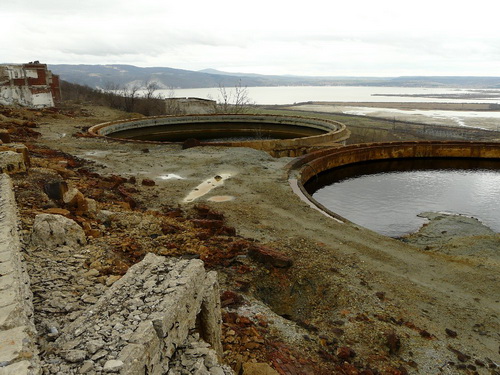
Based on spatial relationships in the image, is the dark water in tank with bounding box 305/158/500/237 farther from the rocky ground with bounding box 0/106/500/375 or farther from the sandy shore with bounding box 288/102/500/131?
the sandy shore with bounding box 288/102/500/131

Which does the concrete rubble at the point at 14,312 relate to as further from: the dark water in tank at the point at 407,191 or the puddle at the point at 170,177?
the dark water in tank at the point at 407,191

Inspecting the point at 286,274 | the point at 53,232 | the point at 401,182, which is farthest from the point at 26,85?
the point at 286,274

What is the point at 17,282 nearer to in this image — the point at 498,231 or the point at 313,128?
the point at 498,231

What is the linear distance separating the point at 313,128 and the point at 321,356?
2102cm

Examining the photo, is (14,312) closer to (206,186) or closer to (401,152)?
(206,186)

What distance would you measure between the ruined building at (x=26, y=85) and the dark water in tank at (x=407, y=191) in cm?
2803

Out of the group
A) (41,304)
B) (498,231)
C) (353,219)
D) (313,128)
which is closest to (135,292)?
(41,304)

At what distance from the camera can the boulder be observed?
16.9ft

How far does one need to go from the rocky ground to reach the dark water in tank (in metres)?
1.98

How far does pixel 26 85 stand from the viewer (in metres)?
31.3

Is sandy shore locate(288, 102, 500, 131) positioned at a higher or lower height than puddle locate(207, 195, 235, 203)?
higher

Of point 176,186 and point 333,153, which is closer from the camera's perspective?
point 176,186

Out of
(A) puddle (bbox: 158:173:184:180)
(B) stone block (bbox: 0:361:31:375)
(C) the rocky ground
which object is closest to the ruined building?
(C) the rocky ground

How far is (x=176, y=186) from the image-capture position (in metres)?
10.9
